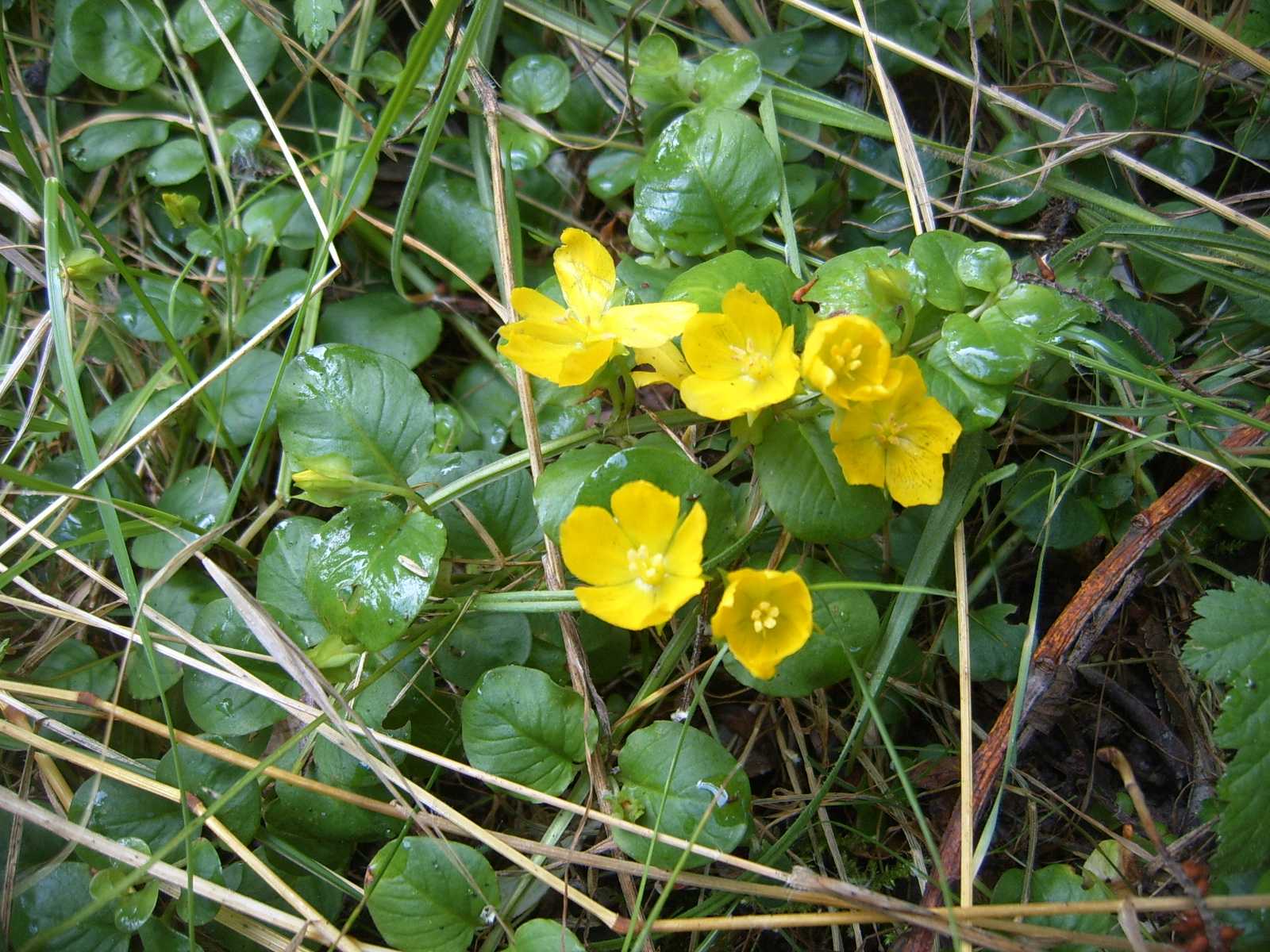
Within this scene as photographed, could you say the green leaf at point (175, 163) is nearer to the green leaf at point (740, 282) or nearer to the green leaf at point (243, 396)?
the green leaf at point (243, 396)

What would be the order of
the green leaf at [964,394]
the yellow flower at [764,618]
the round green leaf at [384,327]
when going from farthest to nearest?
the round green leaf at [384,327] → the green leaf at [964,394] → the yellow flower at [764,618]

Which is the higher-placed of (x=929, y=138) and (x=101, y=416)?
(x=929, y=138)

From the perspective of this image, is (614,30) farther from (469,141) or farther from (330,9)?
(330,9)

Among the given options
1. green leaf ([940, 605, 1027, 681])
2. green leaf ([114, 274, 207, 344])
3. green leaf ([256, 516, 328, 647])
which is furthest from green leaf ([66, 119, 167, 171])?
green leaf ([940, 605, 1027, 681])

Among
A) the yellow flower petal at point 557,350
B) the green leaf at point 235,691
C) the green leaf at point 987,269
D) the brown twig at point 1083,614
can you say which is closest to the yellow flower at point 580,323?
the yellow flower petal at point 557,350

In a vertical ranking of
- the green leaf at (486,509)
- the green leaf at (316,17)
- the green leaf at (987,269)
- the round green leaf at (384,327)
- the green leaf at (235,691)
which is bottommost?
the green leaf at (235,691)

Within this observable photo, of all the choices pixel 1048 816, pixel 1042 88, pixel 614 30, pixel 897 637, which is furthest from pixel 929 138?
pixel 1048 816
